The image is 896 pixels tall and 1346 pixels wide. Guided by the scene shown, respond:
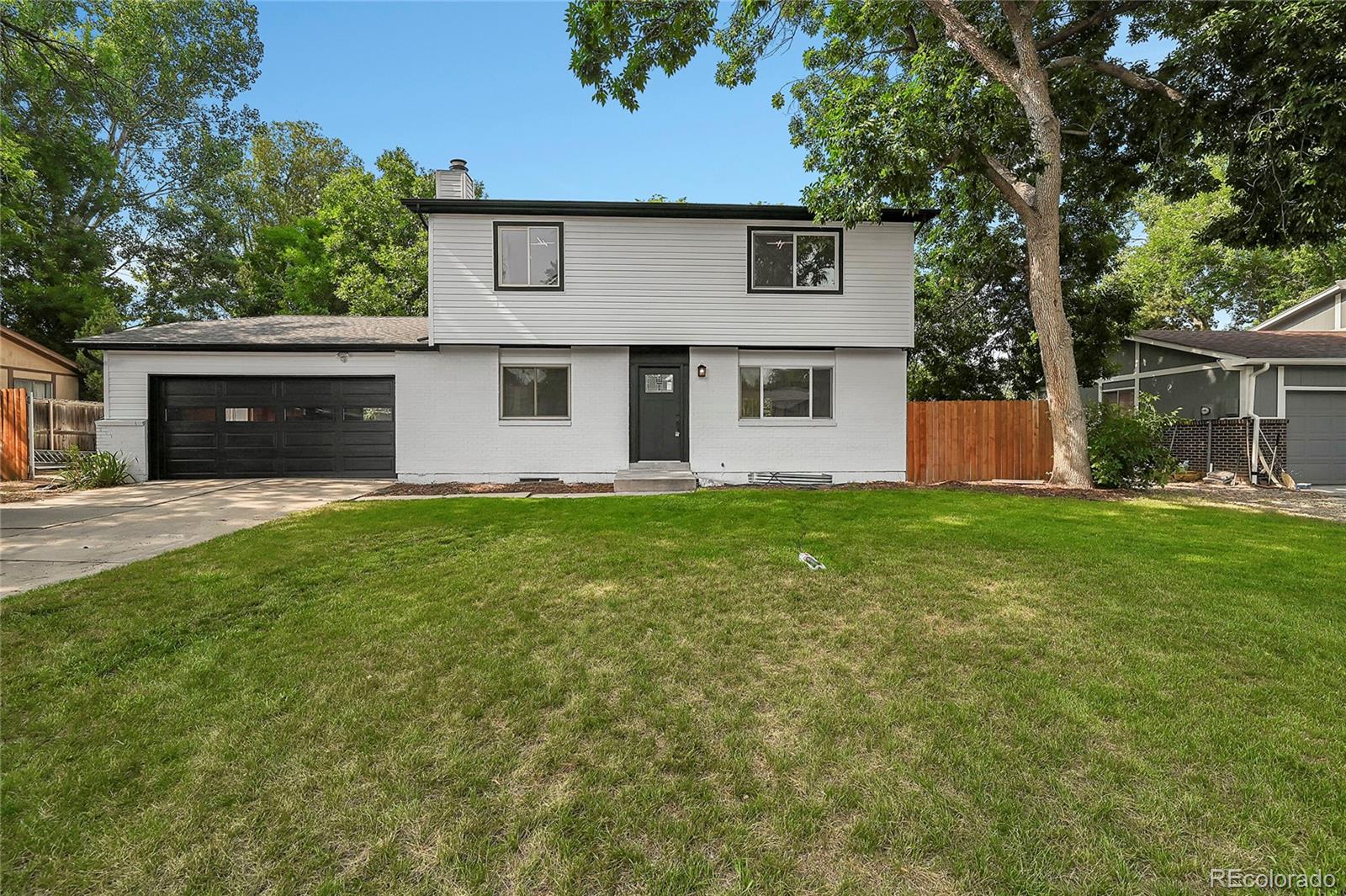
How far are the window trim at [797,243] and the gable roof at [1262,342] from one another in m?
10.3

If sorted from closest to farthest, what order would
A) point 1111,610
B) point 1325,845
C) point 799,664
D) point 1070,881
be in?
point 1070,881 → point 1325,845 → point 799,664 → point 1111,610

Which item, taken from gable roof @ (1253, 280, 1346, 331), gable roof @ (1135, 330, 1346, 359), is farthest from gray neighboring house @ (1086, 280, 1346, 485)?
gable roof @ (1253, 280, 1346, 331)

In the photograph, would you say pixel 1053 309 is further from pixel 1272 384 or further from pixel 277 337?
pixel 277 337

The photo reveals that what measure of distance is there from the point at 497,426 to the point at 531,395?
93 centimetres

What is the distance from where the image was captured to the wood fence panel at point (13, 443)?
11875 mm

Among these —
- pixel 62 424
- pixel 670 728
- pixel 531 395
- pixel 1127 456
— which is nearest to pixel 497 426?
pixel 531 395

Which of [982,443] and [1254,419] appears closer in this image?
[982,443]

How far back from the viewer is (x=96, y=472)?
10.7 meters

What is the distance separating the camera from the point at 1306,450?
13.0 m

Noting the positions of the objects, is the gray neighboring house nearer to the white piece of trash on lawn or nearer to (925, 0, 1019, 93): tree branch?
(925, 0, 1019, 93): tree branch

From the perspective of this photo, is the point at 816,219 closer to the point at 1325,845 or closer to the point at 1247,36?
the point at 1247,36

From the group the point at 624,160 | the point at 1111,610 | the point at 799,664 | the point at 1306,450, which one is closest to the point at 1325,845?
the point at 799,664

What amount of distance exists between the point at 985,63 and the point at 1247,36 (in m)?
3.81

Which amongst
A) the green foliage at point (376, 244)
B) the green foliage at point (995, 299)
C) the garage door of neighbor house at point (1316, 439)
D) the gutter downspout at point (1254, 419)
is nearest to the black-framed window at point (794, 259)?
the green foliage at point (995, 299)
